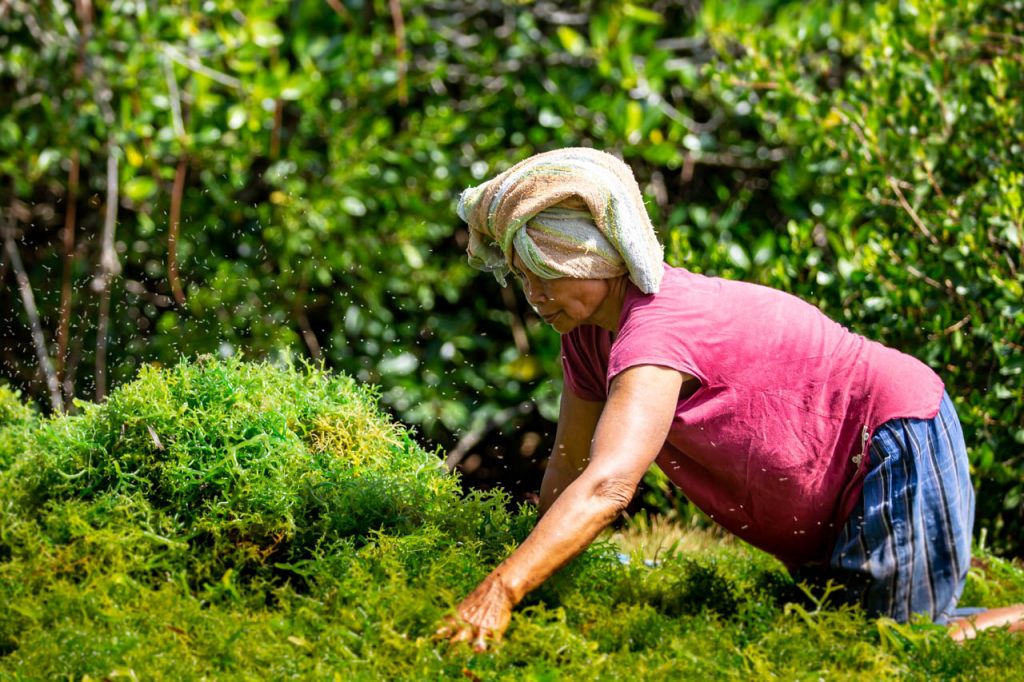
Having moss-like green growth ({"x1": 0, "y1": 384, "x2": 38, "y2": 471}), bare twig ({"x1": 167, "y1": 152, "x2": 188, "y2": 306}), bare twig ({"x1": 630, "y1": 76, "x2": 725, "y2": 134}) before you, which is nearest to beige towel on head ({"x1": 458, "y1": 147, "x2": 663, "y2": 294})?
moss-like green growth ({"x1": 0, "y1": 384, "x2": 38, "y2": 471})

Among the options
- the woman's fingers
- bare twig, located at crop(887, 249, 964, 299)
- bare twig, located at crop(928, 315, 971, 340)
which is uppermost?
bare twig, located at crop(887, 249, 964, 299)

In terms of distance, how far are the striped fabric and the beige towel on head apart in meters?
0.70

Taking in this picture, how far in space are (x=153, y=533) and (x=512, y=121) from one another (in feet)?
11.6

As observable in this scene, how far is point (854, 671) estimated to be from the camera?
2.32 m

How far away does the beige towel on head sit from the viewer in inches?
101

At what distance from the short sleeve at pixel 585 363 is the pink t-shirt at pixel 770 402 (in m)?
0.06

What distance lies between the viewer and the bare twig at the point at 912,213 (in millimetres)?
4379

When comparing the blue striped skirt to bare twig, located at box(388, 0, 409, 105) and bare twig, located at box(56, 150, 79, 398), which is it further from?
bare twig, located at box(56, 150, 79, 398)

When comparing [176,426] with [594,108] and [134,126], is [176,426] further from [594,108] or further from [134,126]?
[594,108]

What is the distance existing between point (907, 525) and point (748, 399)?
51 centimetres

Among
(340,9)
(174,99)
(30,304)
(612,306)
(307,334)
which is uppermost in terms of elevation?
(340,9)

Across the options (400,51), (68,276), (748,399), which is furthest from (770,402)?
(68,276)

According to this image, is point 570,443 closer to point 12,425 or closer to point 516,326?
point 12,425

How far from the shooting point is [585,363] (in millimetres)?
3039
